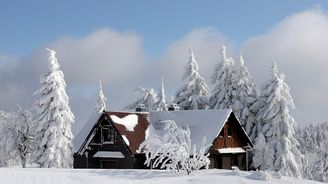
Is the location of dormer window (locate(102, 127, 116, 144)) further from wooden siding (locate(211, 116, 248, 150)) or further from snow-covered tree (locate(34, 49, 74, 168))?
wooden siding (locate(211, 116, 248, 150))

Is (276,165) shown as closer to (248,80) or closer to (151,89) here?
(248,80)

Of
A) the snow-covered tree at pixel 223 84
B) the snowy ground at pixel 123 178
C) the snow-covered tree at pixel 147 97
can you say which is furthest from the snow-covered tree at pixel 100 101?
the snowy ground at pixel 123 178

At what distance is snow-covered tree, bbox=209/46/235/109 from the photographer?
49656mm

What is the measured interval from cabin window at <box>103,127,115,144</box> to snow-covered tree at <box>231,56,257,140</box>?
44.8ft

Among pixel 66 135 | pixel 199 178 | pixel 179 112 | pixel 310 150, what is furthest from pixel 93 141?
pixel 310 150

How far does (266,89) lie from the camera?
150 ft

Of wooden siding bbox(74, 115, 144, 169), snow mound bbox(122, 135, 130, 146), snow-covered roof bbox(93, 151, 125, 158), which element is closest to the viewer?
snow mound bbox(122, 135, 130, 146)

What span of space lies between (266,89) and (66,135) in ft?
65.4

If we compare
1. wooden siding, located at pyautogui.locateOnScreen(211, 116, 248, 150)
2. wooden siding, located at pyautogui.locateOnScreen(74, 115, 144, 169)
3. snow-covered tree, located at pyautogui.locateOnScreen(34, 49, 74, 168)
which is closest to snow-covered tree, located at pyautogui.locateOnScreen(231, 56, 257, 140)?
wooden siding, located at pyautogui.locateOnScreen(211, 116, 248, 150)

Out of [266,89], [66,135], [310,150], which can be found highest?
[266,89]

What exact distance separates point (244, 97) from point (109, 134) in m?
15.4

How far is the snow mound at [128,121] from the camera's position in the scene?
40.2m

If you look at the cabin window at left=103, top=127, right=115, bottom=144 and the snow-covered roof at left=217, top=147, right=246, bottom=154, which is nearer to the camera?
the snow-covered roof at left=217, top=147, right=246, bottom=154

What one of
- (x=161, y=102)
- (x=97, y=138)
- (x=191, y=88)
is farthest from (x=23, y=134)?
(x=191, y=88)
